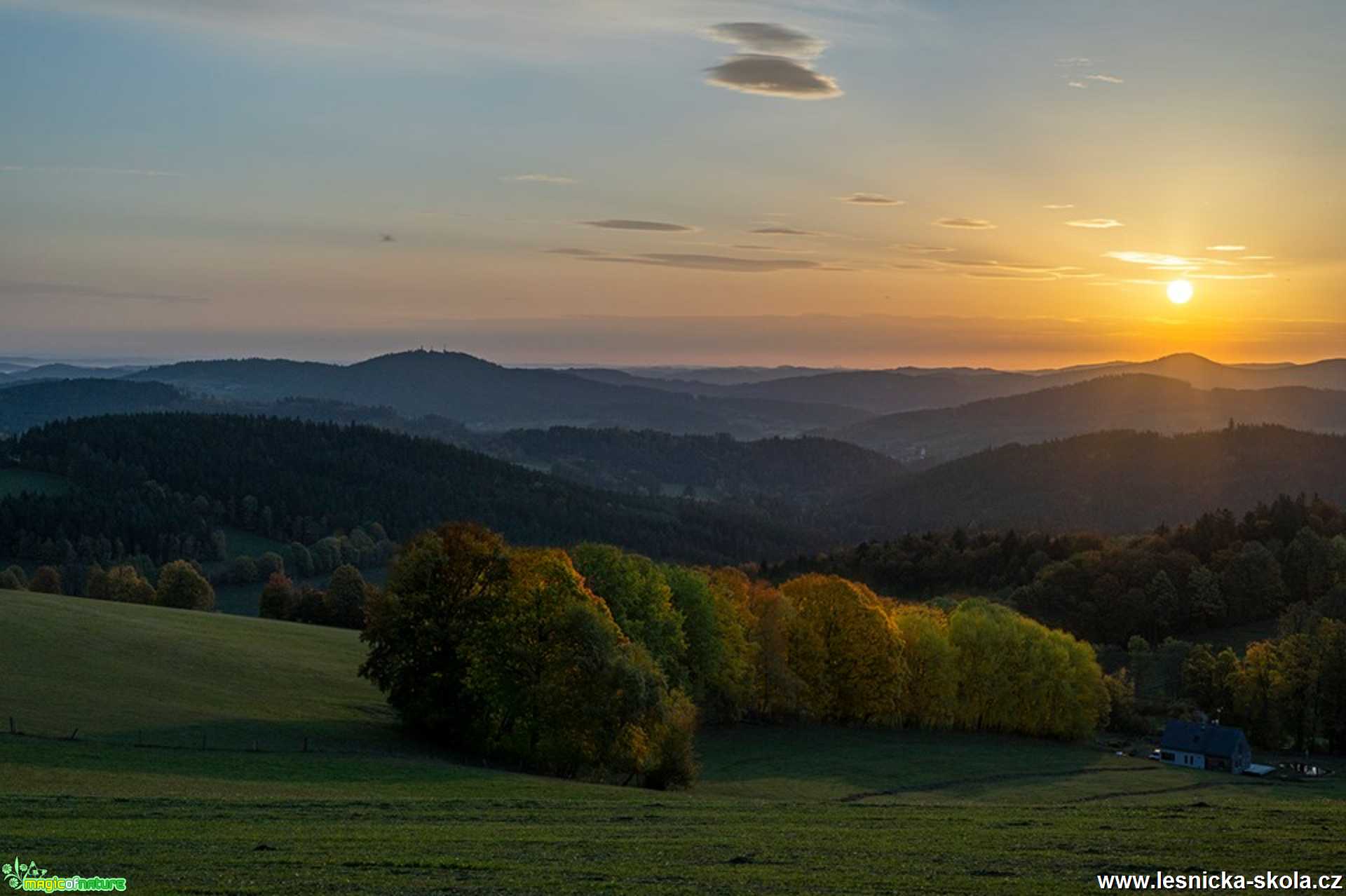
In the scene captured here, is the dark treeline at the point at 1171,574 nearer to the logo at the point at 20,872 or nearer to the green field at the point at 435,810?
the green field at the point at 435,810

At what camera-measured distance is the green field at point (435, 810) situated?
23.7 m

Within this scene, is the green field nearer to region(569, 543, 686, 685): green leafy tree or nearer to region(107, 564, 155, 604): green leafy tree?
region(569, 543, 686, 685): green leafy tree

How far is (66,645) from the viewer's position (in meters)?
53.0

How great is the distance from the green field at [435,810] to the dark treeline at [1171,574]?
7137 centimetres

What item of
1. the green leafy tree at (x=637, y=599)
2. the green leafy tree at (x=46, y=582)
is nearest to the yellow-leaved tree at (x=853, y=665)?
the green leafy tree at (x=637, y=599)

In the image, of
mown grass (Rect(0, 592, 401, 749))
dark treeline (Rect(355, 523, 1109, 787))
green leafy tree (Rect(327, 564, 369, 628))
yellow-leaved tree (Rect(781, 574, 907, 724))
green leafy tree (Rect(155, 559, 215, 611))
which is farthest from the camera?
green leafy tree (Rect(155, 559, 215, 611))

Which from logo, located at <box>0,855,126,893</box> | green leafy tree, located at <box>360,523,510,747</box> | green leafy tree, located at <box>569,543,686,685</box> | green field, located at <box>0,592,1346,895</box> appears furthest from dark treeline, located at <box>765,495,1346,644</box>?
logo, located at <box>0,855,126,893</box>

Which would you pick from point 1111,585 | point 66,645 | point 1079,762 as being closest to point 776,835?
point 66,645

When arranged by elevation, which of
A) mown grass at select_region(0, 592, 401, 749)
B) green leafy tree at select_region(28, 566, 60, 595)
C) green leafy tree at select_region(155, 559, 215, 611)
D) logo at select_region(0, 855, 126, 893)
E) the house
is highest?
logo at select_region(0, 855, 126, 893)

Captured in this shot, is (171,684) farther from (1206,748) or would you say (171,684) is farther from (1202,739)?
(1202,739)

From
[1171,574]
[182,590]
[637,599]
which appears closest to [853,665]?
[637,599]

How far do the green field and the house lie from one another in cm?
1085

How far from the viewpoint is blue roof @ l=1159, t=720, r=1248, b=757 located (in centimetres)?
7506

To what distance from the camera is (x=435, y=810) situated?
32.0 meters
